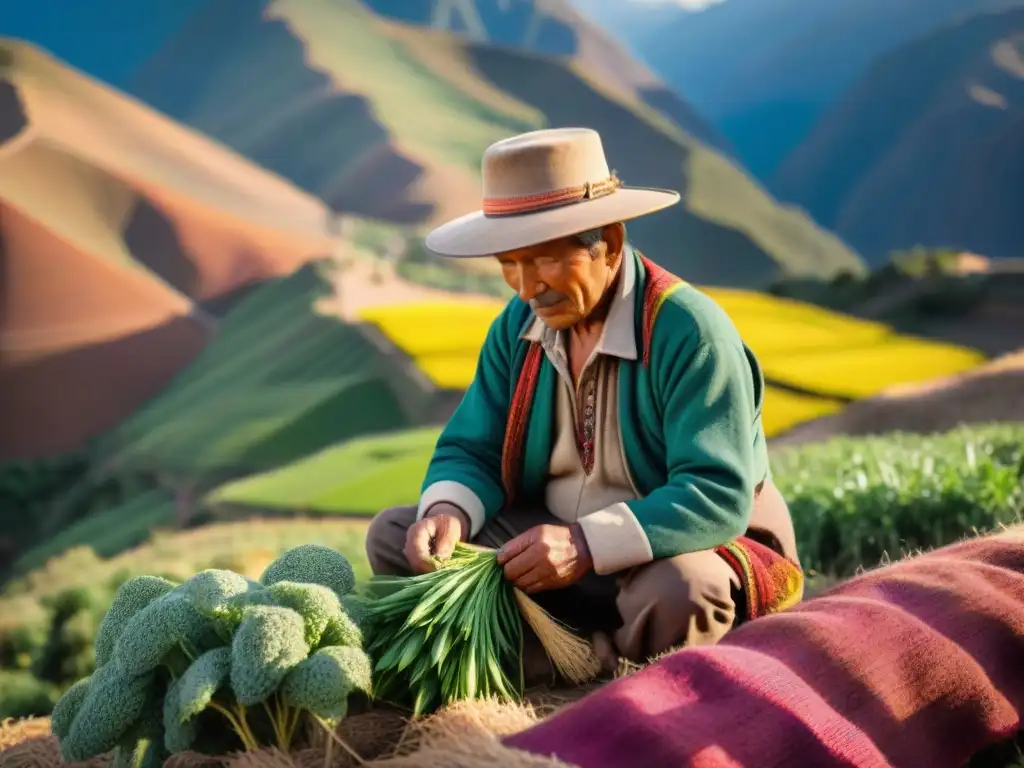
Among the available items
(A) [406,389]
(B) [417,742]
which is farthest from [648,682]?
(A) [406,389]

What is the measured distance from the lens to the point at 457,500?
291cm

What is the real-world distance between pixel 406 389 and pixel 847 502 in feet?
35.6

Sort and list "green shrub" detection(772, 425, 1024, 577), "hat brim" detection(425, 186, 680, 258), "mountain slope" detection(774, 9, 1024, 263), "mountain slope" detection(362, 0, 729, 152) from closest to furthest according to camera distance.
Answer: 1. "hat brim" detection(425, 186, 680, 258)
2. "green shrub" detection(772, 425, 1024, 577)
3. "mountain slope" detection(774, 9, 1024, 263)
4. "mountain slope" detection(362, 0, 729, 152)

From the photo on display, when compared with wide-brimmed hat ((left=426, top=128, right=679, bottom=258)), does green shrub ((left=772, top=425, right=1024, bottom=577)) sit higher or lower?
lower

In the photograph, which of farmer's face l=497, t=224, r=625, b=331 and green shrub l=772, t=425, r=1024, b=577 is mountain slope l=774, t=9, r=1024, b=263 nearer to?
green shrub l=772, t=425, r=1024, b=577

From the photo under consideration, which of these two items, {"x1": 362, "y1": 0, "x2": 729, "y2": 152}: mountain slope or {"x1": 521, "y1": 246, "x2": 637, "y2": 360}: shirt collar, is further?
{"x1": 362, "y1": 0, "x2": 729, "y2": 152}: mountain slope

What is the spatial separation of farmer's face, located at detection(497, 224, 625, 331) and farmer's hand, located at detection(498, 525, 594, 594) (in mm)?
518

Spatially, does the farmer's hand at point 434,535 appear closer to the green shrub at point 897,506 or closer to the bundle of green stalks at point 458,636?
the bundle of green stalks at point 458,636

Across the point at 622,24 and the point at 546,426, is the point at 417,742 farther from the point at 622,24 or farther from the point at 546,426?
the point at 622,24

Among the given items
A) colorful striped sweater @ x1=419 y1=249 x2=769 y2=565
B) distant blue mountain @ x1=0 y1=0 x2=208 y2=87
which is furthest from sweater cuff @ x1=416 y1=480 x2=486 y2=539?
distant blue mountain @ x1=0 y1=0 x2=208 y2=87

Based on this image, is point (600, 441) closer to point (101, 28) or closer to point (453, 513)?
point (453, 513)

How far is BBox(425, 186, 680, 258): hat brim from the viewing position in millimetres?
2553

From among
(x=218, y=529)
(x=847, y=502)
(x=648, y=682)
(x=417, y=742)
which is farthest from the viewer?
(x=218, y=529)

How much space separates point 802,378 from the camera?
12219mm
